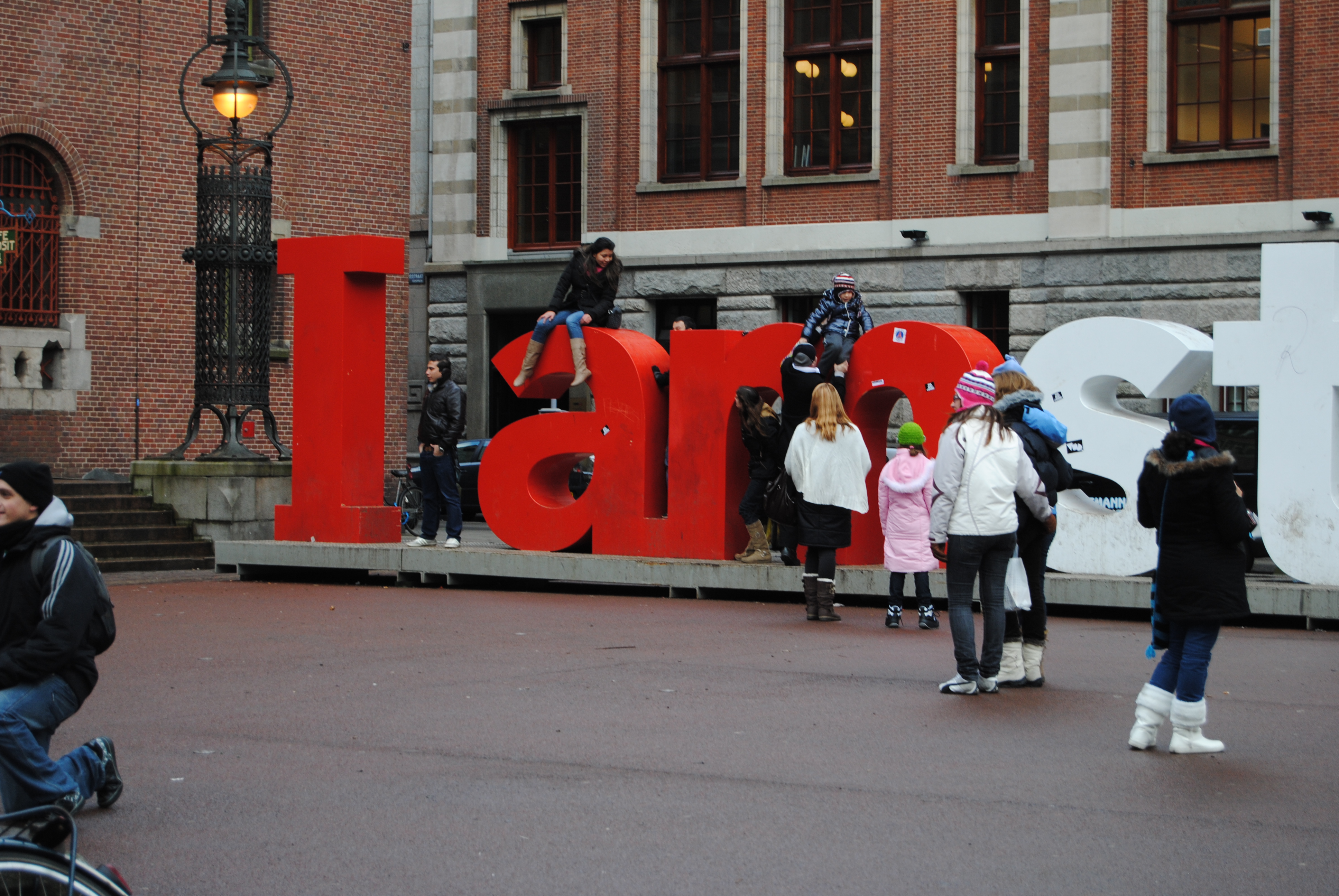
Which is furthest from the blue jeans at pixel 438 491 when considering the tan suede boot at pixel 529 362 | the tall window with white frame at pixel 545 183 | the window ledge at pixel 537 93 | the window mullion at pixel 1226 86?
the window ledge at pixel 537 93

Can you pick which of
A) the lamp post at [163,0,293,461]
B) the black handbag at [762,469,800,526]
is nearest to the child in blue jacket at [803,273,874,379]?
the black handbag at [762,469,800,526]

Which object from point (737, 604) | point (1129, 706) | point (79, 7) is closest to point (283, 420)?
point (79, 7)

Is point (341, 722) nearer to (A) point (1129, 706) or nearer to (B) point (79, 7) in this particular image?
(A) point (1129, 706)

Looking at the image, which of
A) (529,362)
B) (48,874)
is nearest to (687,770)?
(48,874)

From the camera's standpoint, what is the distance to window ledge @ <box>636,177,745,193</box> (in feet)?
95.7

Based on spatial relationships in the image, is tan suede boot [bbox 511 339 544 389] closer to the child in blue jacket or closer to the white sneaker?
the child in blue jacket

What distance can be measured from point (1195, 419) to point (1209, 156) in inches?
739

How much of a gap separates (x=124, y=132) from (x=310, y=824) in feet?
64.7

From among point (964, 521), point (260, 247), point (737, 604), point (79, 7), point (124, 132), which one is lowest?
point (737, 604)

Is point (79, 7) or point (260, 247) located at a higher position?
point (79, 7)

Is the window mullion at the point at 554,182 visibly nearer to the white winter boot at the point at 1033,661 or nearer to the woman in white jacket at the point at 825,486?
the woman in white jacket at the point at 825,486

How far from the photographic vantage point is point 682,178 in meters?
30.0

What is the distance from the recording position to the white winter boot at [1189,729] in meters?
7.70

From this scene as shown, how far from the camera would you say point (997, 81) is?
89.6 ft
